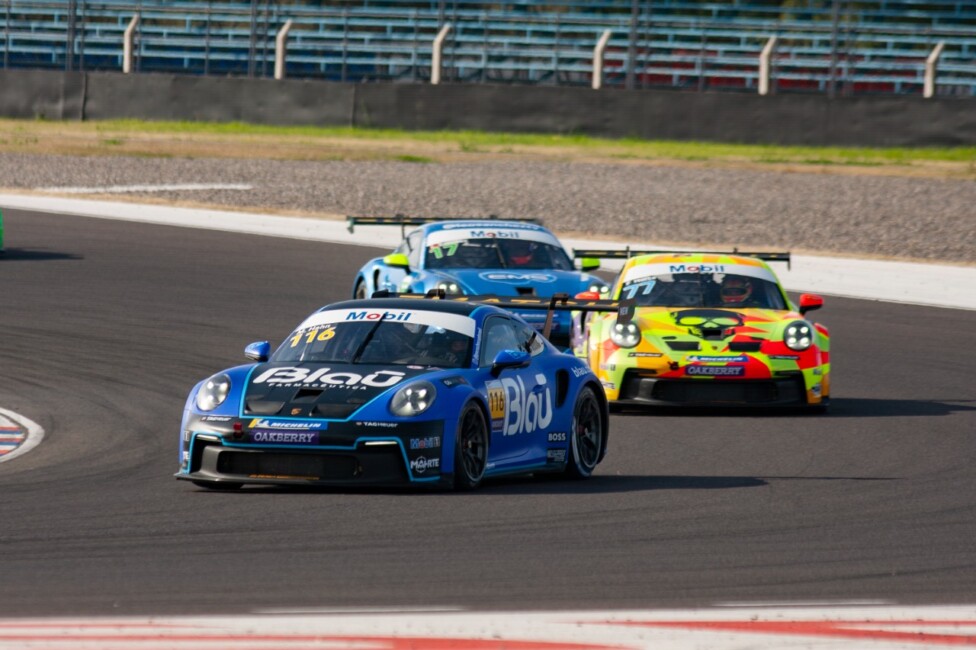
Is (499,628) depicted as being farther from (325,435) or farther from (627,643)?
(325,435)

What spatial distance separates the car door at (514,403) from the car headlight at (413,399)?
21.6 inches

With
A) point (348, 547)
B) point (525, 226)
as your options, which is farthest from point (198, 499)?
point (525, 226)

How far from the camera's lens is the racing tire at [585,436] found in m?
10.5

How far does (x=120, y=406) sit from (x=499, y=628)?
7600 millimetres

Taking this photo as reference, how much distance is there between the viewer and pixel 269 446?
9188 millimetres

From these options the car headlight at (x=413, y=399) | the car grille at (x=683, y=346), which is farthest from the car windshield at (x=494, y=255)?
the car headlight at (x=413, y=399)

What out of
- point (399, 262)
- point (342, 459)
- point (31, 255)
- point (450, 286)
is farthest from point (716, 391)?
point (31, 255)

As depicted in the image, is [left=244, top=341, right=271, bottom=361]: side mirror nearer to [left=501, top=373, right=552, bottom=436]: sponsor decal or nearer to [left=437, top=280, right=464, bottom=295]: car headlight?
[left=501, top=373, right=552, bottom=436]: sponsor decal

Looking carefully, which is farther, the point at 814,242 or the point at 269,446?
the point at 814,242

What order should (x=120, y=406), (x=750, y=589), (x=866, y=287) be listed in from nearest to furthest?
(x=750, y=589) < (x=120, y=406) < (x=866, y=287)

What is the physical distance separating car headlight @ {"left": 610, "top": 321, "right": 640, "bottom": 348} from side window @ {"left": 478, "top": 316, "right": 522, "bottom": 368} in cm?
316

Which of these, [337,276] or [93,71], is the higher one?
[93,71]

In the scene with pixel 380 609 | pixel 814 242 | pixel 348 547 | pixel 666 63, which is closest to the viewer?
pixel 380 609

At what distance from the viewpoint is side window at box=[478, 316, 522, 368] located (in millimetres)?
10211
